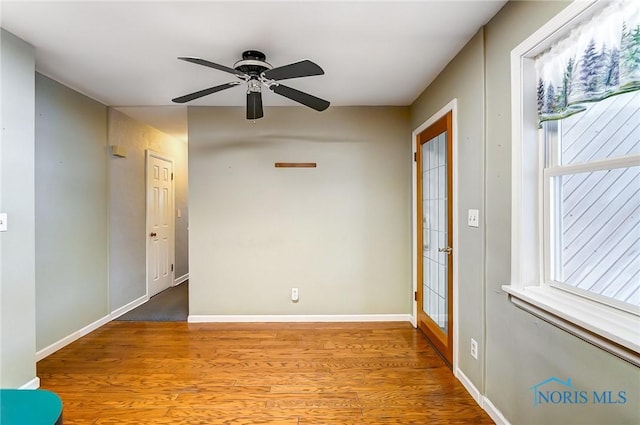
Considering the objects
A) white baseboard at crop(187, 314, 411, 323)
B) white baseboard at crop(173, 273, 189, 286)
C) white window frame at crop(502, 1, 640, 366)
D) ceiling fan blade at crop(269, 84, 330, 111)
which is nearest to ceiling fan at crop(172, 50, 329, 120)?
ceiling fan blade at crop(269, 84, 330, 111)

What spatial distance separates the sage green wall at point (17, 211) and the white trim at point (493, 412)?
120 inches

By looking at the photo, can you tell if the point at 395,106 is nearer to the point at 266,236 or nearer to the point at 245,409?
the point at 266,236

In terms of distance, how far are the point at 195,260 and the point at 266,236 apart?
84 centimetres

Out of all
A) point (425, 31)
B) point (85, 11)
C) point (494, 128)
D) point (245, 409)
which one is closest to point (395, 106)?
point (425, 31)

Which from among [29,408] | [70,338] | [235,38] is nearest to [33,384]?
[70,338]

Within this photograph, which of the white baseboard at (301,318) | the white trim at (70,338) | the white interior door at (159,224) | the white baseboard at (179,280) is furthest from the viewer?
the white baseboard at (179,280)

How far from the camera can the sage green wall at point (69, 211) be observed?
99.7 inches

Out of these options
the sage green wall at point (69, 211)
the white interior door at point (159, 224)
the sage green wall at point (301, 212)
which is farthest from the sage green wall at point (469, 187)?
the white interior door at point (159, 224)

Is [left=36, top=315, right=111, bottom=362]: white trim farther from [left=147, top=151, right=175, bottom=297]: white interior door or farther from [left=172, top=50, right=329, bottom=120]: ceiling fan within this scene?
[left=172, top=50, right=329, bottom=120]: ceiling fan

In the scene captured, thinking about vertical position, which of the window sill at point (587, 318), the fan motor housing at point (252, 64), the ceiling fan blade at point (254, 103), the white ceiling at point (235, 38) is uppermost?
the white ceiling at point (235, 38)

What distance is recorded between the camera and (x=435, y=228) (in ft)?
9.20

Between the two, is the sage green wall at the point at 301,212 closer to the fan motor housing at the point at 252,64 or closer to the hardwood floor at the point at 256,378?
the hardwood floor at the point at 256,378

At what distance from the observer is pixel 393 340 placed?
2.87 metres

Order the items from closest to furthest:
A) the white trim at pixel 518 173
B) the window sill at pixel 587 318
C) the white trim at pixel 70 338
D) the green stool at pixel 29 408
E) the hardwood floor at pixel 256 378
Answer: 1. the green stool at pixel 29 408
2. the window sill at pixel 587 318
3. the white trim at pixel 518 173
4. the hardwood floor at pixel 256 378
5. the white trim at pixel 70 338
